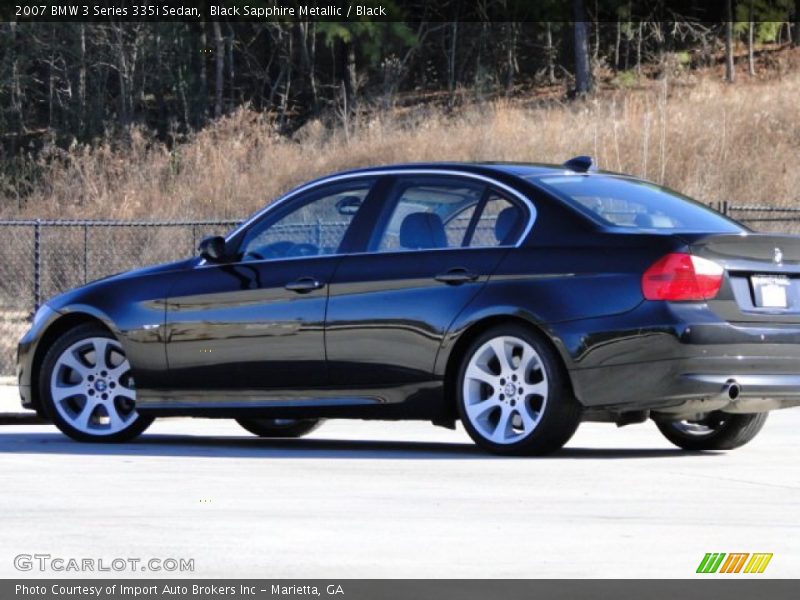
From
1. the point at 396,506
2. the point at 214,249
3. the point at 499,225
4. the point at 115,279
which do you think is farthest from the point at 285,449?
the point at 396,506

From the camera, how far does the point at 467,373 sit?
10.7m

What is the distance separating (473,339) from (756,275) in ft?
5.17

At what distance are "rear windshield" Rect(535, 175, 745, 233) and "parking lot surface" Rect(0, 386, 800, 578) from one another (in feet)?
4.31

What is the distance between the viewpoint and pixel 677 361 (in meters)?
10.2

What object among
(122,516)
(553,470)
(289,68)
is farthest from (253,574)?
(289,68)

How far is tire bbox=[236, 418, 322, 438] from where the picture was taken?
12.8 metres

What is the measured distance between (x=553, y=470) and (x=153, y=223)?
1284cm

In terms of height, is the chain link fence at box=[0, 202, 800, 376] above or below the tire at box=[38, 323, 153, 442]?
below

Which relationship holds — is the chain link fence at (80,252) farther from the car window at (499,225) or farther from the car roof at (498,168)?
the car window at (499,225)

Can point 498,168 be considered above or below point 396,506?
above

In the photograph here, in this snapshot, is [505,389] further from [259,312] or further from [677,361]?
[259,312]

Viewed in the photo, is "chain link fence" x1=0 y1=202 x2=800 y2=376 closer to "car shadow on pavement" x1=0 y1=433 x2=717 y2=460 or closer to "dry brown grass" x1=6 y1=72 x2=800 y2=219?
"dry brown grass" x1=6 y1=72 x2=800 y2=219

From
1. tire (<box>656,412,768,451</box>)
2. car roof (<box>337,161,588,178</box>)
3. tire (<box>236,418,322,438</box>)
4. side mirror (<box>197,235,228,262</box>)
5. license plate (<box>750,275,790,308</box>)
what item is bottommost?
tire (<box>236,418,322,438</box>)
